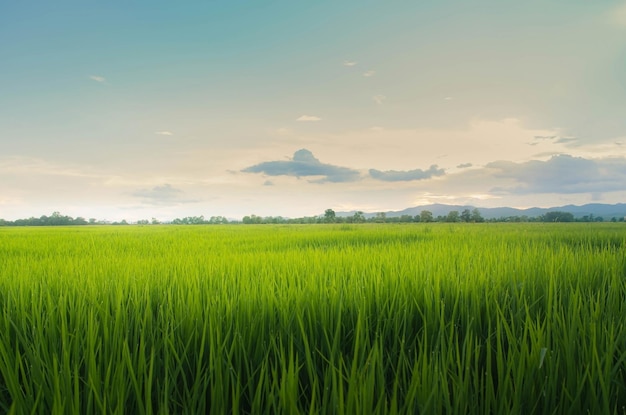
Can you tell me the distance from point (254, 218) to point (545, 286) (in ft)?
146

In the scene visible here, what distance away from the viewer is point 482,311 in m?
1.83

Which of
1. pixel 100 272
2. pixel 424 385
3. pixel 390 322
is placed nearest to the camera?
pixel 424 385

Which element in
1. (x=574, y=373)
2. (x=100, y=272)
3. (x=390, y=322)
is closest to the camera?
(x=574, y=373)

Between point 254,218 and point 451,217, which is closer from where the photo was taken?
point 451,217

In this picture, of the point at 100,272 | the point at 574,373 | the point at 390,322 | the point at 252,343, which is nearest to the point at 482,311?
the point at 390,322

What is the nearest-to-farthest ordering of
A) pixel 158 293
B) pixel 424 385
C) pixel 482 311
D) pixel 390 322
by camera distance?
pixel 424 385, pixel 390 322, pixel 482 311, pixel 158 293

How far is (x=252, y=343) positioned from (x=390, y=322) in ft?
2.02

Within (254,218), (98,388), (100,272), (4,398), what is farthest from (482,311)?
(254,218)

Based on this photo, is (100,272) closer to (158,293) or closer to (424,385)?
(158,293)

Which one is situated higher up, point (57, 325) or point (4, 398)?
point (57, 325)

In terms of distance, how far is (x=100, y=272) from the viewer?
2844 millimetres

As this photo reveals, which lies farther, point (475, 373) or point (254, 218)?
point (254, 218)

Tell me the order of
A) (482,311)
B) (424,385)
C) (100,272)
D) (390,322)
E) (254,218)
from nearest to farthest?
1. (424,385)
2. (390,322)
3. (482,311)
4. (100,272)
5. (254,218)

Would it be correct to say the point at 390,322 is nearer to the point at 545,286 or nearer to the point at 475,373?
the point at 475,373
